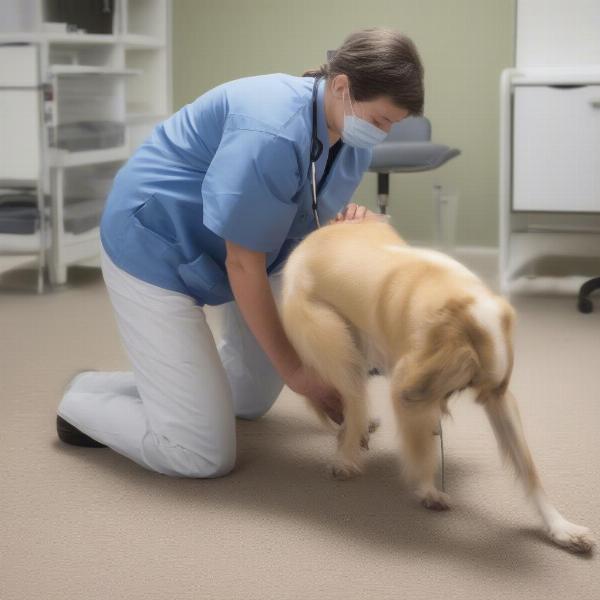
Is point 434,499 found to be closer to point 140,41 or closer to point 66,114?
point 66,114

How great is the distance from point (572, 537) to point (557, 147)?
2.00 meters

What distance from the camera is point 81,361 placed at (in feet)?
8.40

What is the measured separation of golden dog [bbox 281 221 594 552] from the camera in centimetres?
136

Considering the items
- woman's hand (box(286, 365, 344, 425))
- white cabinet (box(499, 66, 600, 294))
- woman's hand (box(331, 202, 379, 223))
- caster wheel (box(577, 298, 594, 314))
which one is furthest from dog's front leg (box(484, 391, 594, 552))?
white cabinet (box(499, 66, 600, 294))

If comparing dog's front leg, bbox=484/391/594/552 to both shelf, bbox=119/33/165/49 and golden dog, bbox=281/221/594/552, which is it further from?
shelf, bbox=119/33/165/49

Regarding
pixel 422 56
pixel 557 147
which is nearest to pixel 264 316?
pixel 557 147

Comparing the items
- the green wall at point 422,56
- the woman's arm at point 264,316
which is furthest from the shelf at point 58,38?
the woman's arm at point 264,316

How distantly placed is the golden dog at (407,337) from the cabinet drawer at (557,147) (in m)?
1.69

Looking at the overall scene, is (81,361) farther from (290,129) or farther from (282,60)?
(282,60)

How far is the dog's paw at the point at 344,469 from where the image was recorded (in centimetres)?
175

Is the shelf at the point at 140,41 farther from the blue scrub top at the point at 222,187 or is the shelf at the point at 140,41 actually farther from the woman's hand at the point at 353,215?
the woman's hand at the point at 353,215

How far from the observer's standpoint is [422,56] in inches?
158

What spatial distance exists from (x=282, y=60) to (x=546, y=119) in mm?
1463

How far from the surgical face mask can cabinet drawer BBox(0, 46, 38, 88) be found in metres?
1.86
